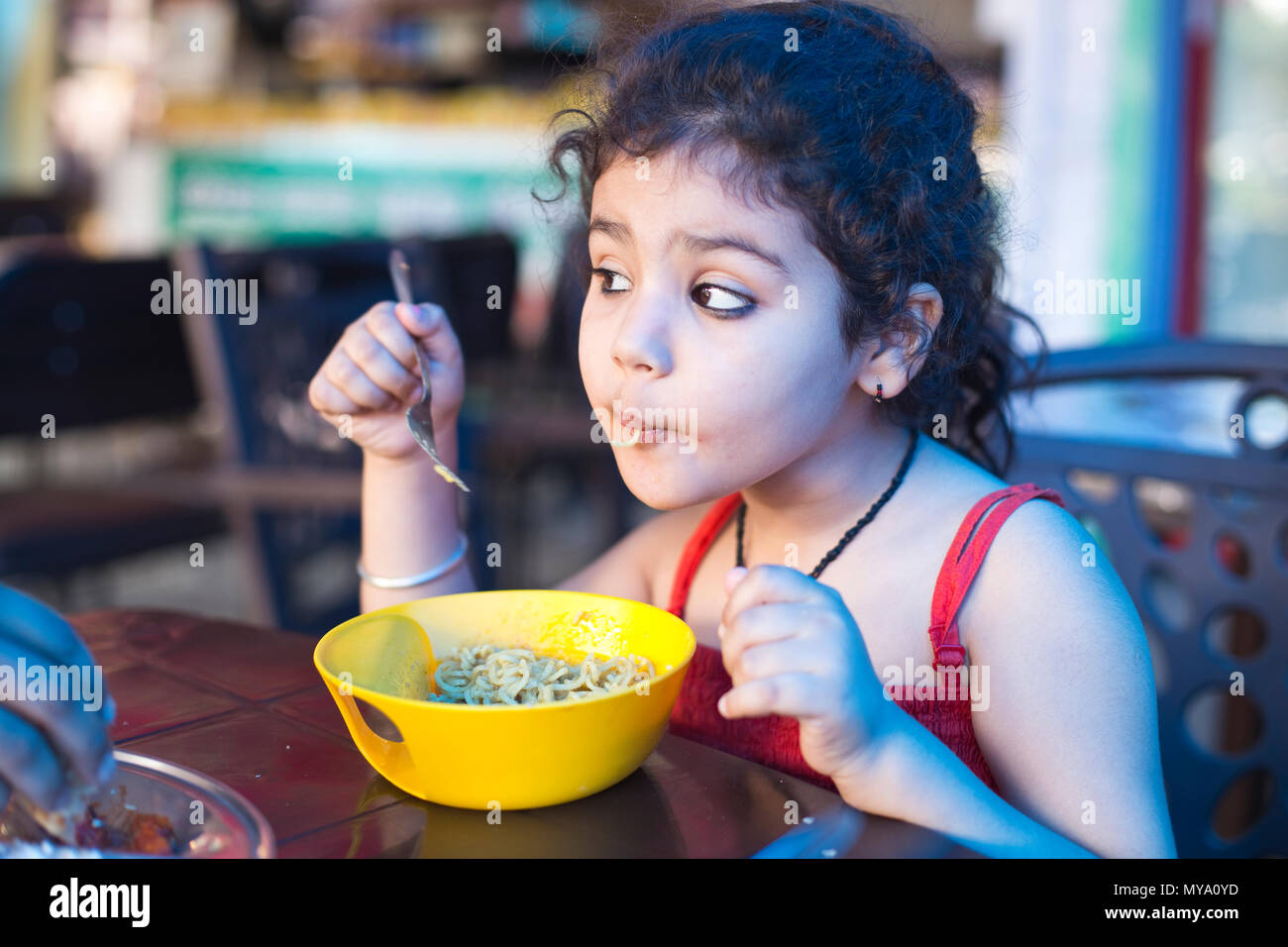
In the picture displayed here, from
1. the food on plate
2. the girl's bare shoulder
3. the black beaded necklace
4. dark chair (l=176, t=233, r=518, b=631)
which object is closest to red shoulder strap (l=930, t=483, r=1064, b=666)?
the black beaded necklace

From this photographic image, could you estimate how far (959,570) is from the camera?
102cm

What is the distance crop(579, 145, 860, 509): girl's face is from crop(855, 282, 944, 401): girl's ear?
0.06m

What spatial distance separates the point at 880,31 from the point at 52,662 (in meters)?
0.85

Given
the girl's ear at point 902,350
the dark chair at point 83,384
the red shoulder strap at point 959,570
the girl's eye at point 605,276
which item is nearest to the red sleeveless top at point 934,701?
the red shoulder strap at point 959,570

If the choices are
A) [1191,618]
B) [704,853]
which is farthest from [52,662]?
[1191,618]

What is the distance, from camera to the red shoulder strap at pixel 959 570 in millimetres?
1010

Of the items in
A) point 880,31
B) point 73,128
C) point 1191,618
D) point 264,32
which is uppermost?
point 264,32

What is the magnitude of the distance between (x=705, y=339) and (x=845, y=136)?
8.8 inches

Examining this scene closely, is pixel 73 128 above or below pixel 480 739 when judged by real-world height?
above

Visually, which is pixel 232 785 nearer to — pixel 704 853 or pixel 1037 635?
pixel 704 853

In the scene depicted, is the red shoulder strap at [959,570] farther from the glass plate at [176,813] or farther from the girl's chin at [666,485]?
the glass plate at [176,813]

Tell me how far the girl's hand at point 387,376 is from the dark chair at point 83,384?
1.21m

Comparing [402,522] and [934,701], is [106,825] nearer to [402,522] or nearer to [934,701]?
[402,522]
